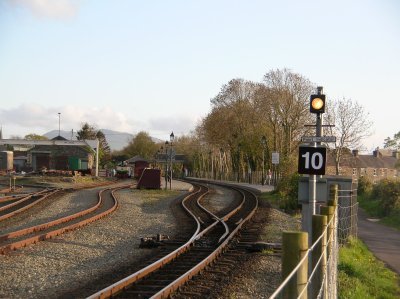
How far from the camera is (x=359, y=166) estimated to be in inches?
4048

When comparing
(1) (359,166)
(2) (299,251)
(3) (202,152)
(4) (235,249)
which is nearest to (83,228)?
(4) (235,249)

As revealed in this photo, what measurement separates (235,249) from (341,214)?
299cm

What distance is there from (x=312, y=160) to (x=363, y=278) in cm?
281

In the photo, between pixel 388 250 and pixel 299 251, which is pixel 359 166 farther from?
pixel 299 251

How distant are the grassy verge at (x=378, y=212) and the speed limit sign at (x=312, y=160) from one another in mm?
13626

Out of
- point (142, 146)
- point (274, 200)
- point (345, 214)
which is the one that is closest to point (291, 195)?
point (274, 200)

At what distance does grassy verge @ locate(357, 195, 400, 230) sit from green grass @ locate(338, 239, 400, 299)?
9.84 metres

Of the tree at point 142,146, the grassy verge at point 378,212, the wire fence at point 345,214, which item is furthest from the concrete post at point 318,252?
the tree at point 142,146

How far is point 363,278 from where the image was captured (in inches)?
407

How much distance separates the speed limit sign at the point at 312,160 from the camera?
30.2 ft

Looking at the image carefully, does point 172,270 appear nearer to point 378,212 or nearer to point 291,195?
point 291,195

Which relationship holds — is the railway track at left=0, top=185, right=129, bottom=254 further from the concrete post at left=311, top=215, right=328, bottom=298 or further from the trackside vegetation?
the trackside vegetation

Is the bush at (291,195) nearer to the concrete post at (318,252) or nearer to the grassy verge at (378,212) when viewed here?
the grassy verge at (378,212)

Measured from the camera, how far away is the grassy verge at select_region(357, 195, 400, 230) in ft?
75.9
